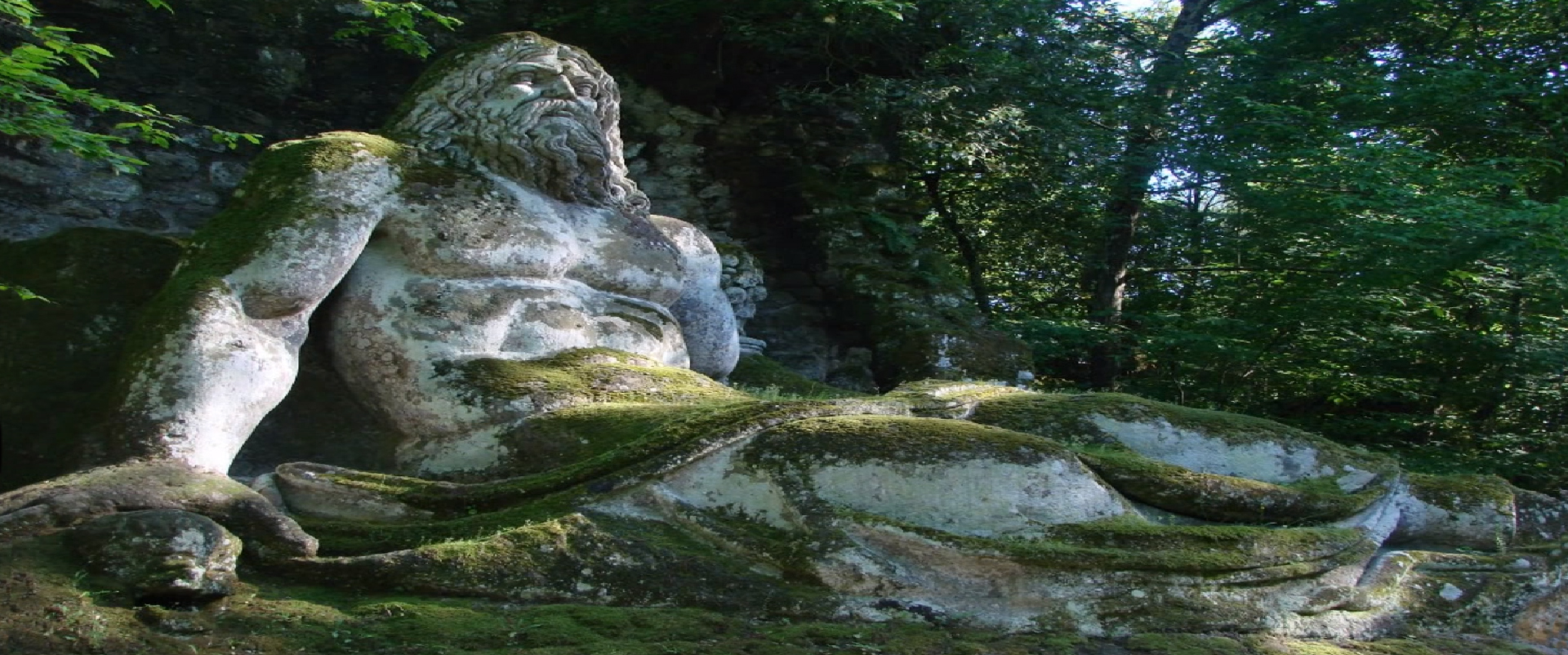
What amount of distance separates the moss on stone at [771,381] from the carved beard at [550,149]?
48.1 inches

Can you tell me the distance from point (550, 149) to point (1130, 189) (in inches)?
209

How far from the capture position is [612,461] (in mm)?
4078

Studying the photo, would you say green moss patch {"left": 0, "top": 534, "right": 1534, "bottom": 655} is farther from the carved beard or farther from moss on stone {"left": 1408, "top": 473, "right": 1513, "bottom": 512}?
the carved beard

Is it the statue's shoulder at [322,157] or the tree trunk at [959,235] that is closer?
the statue's shoulder at [322,157]

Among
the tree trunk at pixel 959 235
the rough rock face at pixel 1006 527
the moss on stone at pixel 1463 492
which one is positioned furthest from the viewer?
the tree trunk at pixel 959 235

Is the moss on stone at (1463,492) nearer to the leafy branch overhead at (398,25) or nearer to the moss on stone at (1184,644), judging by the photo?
the moss on stone at (1184,644)

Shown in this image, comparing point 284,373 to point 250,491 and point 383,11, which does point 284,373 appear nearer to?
point 250,491

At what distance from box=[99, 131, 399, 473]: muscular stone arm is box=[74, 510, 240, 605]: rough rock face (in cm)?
54

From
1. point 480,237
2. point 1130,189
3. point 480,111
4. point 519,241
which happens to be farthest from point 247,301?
point 1130,189

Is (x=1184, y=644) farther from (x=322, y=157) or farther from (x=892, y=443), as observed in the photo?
(x=322, y=157)

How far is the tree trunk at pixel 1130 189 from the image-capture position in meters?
8.95

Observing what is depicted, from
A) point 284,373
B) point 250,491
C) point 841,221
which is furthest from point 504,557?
point 841,221

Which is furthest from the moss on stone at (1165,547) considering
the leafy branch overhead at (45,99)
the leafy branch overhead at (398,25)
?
the leafy branch overhead at (398,25)

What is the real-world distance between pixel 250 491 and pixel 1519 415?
24.4ft
